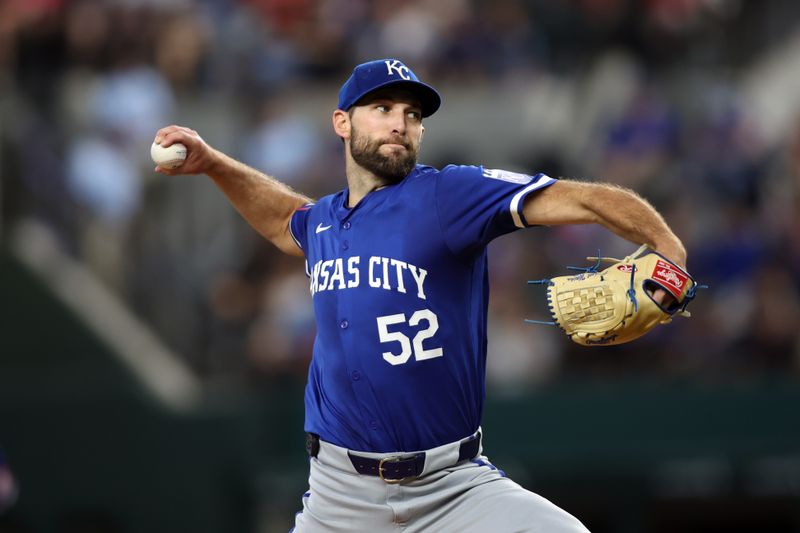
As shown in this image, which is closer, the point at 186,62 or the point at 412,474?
the point at 412,474

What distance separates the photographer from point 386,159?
5.34 meters

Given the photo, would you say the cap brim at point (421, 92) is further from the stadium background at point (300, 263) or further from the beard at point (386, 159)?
the stadium background at point (300, 263)

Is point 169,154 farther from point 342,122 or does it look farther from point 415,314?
point 415,314

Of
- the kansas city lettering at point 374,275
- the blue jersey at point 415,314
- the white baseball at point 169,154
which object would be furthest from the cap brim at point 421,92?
the white baseball at point 169,154

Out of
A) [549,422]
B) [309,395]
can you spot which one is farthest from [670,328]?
[309,395]

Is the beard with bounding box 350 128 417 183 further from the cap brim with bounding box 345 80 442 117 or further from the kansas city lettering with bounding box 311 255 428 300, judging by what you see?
the kansas city lettering with bounding box 311 255 428 300

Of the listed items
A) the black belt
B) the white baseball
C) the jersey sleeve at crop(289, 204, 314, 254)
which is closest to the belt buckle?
the black belt

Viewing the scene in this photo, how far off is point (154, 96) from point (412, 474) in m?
8.07

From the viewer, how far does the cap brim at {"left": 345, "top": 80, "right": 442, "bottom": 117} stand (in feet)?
17.5

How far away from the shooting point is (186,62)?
12.9 m

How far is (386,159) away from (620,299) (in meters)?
1.15

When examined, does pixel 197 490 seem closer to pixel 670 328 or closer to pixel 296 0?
pixel 670 328

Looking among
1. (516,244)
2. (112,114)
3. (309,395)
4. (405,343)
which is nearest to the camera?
(405,343)

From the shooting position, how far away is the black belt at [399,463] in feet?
16.8
